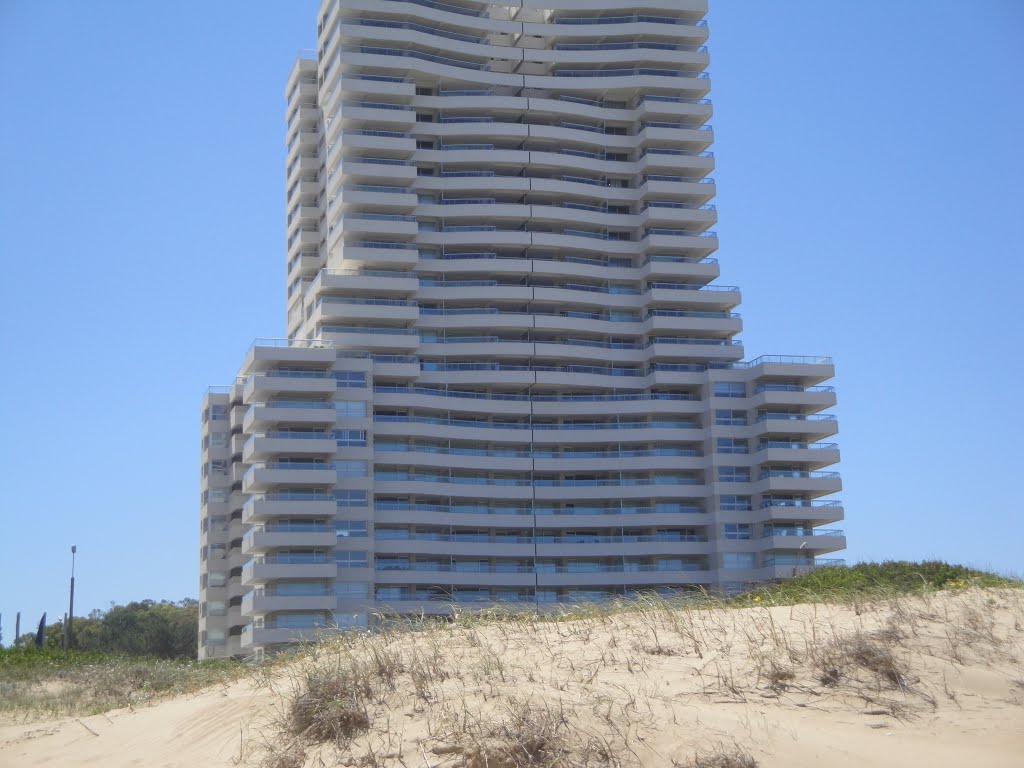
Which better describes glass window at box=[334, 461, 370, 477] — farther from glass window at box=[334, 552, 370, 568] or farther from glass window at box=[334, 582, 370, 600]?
glass window at box=[334, 582, 370, 600]

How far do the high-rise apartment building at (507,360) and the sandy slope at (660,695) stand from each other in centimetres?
8351

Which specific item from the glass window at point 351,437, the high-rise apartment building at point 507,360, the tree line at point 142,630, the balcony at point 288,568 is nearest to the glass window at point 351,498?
the high-rise apartment building at point 507,360

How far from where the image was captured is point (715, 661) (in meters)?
17.5

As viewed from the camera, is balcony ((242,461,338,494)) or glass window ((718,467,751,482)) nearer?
balcony ((242,461,338,494))

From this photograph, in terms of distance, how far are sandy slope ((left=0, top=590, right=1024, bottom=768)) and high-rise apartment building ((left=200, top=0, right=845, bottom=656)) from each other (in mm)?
83509

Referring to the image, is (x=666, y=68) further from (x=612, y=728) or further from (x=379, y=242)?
(x=612, y=728)

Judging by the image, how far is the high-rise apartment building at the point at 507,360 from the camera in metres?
107

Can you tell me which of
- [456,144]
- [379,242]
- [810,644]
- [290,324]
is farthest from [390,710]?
[290,324]

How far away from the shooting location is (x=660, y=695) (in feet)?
53.6

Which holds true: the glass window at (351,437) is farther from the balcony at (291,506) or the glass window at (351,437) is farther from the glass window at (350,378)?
the balcony at (291,506)

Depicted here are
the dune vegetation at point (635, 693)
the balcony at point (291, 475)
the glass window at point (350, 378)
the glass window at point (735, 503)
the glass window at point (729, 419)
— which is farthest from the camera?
the glass window at point (729, 419)

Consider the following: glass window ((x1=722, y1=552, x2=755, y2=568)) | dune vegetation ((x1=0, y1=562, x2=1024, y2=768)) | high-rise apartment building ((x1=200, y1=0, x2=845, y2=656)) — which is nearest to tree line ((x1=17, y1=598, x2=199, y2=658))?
high-rise apartment building ((x1=200, y1=0, x2=845, y2=656))

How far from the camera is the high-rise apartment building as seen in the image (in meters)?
107

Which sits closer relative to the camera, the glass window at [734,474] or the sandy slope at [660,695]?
Result: the sandy slope at [660,695]
